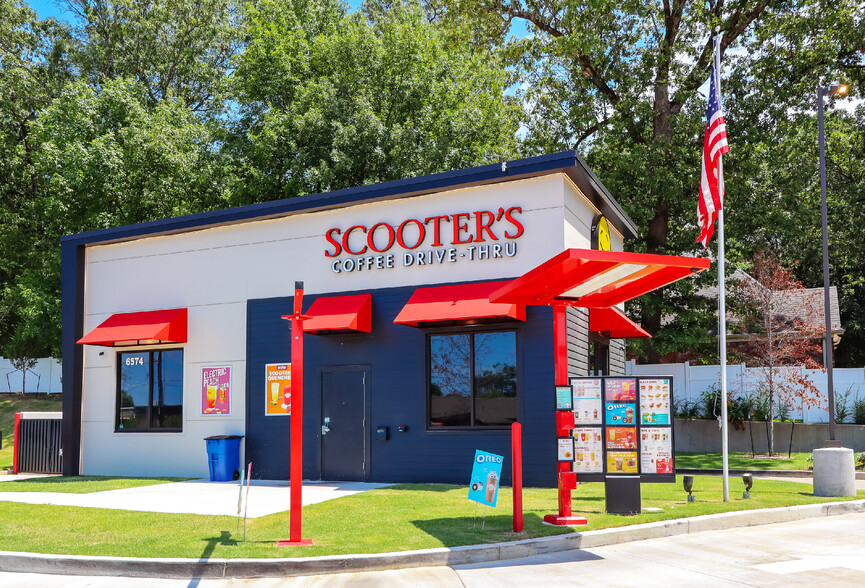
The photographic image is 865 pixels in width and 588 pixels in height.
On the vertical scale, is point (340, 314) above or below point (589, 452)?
above

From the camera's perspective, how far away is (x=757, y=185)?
1054 inches

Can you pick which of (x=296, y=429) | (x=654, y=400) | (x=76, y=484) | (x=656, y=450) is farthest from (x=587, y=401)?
(x=76, y=484)

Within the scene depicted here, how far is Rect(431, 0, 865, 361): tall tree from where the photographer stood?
25125 millimetres

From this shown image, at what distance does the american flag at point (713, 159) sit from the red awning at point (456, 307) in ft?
11.5

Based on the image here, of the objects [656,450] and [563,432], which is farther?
[656,450]

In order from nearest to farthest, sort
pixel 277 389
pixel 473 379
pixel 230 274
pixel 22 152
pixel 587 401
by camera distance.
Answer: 1. pixel 587 401
2. pixel 473 379
3. pixel 277 389
4. pixel 230 274
5. pixel 22 152

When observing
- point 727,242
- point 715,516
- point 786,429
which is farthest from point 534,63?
point 715,516

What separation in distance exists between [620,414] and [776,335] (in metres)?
14.4

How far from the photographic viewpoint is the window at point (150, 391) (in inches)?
696

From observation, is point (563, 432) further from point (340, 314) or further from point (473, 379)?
point (340, 314)

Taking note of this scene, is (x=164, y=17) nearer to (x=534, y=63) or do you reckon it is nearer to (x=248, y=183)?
(x=248, y=183)

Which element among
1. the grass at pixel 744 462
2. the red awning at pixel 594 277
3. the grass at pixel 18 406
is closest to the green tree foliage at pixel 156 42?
the grass at pixel 18 406

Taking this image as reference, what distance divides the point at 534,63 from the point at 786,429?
51.0 feet

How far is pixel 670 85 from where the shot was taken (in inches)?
1057
